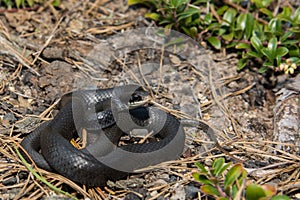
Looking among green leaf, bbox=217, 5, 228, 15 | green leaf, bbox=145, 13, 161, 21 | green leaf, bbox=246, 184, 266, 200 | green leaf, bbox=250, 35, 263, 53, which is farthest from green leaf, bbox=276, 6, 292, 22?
green leaf, bbox=246, 184, 266, 200

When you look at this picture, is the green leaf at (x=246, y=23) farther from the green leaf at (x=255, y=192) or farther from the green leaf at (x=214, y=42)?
the green leaf at (x=255, y=192)

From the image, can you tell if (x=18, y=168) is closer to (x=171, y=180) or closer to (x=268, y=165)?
(x=171, y=180)

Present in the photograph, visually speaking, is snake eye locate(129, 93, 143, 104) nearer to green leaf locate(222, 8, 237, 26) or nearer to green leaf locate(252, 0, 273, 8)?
green leaf locate(222, 8, 237, 26)

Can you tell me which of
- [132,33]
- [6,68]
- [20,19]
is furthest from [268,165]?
[20,19]

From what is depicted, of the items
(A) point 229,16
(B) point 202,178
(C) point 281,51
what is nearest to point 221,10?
(A) point 229,16

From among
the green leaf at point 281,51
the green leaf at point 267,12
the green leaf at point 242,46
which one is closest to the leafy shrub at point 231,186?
the green leaf at point 281,51
